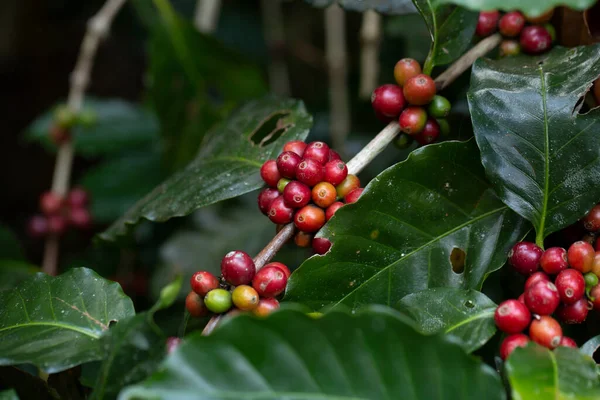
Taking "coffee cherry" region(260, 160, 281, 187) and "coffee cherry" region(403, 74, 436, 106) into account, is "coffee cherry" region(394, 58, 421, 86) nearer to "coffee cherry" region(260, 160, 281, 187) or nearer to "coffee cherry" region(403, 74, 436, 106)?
"coffee cherry" region(403, 74, 436, 106)

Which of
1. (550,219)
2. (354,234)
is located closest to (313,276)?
(354,234)

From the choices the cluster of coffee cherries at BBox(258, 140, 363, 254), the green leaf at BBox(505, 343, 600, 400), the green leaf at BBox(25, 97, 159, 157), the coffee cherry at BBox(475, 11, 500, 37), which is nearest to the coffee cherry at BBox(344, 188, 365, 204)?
the cluster of coffee cherries at BBox(258, 140, 363, 254)

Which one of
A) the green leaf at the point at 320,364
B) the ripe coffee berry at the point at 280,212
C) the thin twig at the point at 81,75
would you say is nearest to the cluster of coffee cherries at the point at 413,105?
the ripe coffee berry at the point at 280,212

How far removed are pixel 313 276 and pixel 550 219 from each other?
35 centimetres

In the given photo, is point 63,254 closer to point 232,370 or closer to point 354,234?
point 354,234

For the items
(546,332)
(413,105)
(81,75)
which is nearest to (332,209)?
(413,105)

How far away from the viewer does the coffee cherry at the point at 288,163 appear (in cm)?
94

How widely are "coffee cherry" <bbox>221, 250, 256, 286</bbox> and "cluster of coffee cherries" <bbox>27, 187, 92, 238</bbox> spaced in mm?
1185

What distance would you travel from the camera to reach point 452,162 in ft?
2.96

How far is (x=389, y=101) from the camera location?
3.28ft

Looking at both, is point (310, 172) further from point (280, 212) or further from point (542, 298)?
point (542, 298)

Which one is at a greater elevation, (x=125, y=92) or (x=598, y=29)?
(x=598, y=29)

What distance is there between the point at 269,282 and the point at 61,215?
1283 millimetres

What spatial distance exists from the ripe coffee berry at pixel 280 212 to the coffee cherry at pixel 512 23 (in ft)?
1.75
